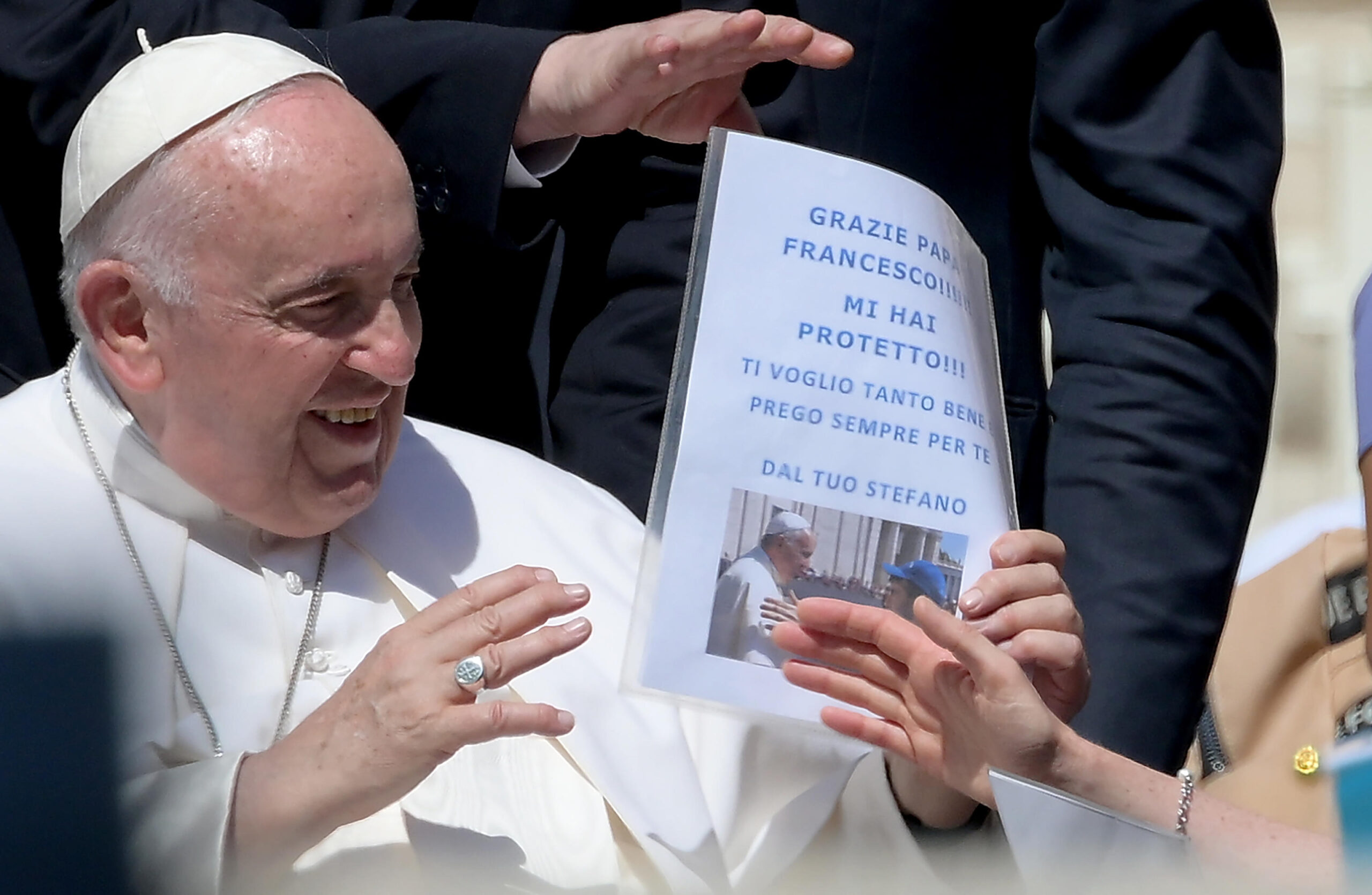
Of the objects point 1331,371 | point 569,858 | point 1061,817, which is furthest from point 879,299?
point 1331,371

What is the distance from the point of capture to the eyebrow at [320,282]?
2.47m

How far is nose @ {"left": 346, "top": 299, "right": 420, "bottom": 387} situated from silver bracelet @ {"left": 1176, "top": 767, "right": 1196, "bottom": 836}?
3.92 ft

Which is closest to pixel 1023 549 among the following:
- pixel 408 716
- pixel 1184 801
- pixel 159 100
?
pixel 1184 801

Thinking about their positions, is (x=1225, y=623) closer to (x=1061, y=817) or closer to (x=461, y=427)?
(x=1061, y=817)

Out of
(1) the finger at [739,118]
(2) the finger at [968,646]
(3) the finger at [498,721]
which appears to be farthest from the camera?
(1) the finger at [739,118]

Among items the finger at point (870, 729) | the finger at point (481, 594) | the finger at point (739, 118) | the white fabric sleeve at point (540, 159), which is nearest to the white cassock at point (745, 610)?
the finger at point (870, 729)

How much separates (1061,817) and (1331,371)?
4.77m

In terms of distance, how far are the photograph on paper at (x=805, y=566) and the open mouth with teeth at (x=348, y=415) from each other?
641mm

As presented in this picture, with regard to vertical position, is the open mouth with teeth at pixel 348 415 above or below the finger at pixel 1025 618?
above

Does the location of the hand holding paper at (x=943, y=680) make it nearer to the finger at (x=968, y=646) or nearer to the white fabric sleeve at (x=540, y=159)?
the finger at (x=968, y=646)

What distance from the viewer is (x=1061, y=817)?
2.11 m

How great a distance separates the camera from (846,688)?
2.37m

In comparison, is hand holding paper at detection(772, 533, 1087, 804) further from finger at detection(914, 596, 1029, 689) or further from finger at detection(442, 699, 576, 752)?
finger at detection(442, 699, 576, 752)

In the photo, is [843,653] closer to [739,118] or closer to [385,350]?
[385,350]
